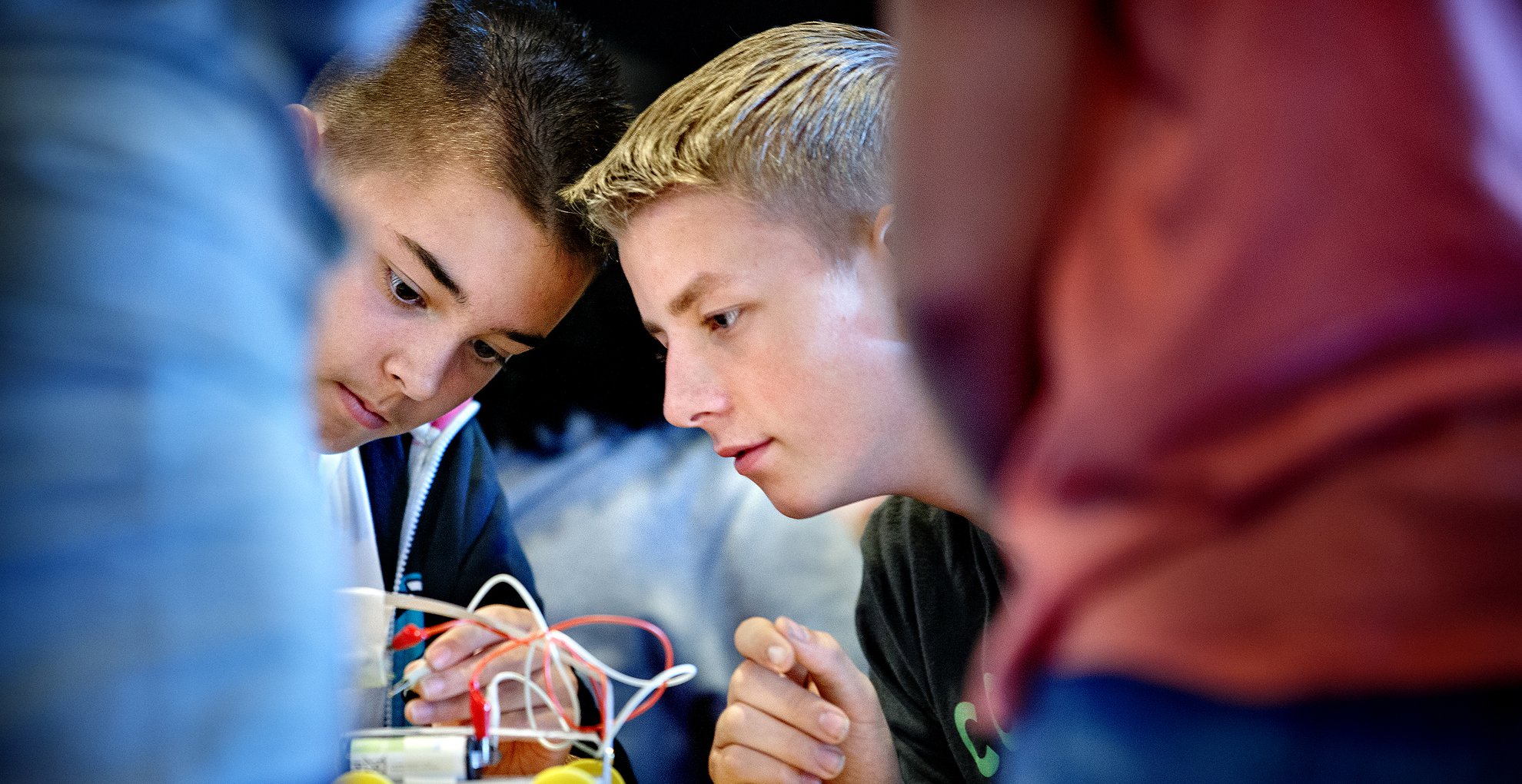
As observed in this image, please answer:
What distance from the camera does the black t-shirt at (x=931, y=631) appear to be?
788 mm

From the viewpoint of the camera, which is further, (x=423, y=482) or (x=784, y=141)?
(x=423, y=482)

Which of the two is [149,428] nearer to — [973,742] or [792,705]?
[792,705]

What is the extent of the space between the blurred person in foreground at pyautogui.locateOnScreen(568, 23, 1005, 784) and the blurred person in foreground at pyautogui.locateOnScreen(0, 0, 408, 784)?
0.40m

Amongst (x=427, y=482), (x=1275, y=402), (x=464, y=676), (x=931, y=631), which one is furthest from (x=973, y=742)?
(x=1275, y=402)

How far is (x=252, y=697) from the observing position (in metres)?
0.30

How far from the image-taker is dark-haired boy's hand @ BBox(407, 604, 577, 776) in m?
0.77

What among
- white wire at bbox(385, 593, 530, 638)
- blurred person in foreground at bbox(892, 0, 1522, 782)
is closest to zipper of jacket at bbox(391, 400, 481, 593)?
white wire at bbox(385, 593, 530, 638)

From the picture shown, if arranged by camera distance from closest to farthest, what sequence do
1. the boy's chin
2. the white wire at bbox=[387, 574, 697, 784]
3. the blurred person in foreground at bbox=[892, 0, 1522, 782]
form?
the blurred person in foreground at bbox=[892, 0, 1522, 782], the white wire at bbox=[387, 574, 697, 784], the boy's chin

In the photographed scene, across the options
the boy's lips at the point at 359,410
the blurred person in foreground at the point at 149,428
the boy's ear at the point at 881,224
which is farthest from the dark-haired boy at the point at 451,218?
the blurred person in foreground at the point at 149,428

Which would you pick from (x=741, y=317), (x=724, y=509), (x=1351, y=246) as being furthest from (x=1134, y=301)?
(x=724, y=509)

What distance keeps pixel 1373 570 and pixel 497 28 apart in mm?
719

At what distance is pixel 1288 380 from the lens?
22 centimetres

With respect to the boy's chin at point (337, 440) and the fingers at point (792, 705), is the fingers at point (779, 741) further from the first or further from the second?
the boy's chin at point (337, 440)

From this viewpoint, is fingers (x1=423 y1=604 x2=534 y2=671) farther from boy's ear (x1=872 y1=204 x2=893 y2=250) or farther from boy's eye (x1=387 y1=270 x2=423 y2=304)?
boy's ear (x1=872 y1=204 x2=893 y2=250)
